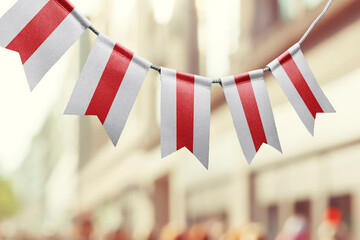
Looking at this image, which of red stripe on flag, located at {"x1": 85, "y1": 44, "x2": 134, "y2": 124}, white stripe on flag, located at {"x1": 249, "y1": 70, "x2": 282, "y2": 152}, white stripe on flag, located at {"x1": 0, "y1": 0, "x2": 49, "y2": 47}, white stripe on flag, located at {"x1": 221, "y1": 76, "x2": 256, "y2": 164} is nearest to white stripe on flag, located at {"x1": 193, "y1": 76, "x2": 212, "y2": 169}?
white stripe on flag, located at {"x1": 221, "y1": 76, "x2": 256, "y2": 164}

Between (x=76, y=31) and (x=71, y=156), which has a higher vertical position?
(x=71, y=156)

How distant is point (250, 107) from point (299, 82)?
1.02 feet

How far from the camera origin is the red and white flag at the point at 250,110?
338 centimetres

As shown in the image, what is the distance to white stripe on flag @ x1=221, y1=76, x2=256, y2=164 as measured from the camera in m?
3.38

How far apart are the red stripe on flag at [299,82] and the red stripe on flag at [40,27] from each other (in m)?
1.09

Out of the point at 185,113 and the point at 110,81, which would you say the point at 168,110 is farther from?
the point at 110,81

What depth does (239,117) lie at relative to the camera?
3408 mm

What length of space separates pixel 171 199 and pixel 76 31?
676 inches

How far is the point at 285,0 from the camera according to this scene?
36.3 ft

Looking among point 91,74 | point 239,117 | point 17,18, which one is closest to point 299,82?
point 239,117

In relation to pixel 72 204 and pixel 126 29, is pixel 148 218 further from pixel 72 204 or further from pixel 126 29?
pixel 72 204

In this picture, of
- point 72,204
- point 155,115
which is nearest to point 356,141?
point 155,115

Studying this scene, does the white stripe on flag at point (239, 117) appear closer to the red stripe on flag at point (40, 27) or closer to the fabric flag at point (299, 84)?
the fabric flag at point (299, 84)

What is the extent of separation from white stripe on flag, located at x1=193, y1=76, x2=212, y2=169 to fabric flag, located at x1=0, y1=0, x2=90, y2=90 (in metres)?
0.61
